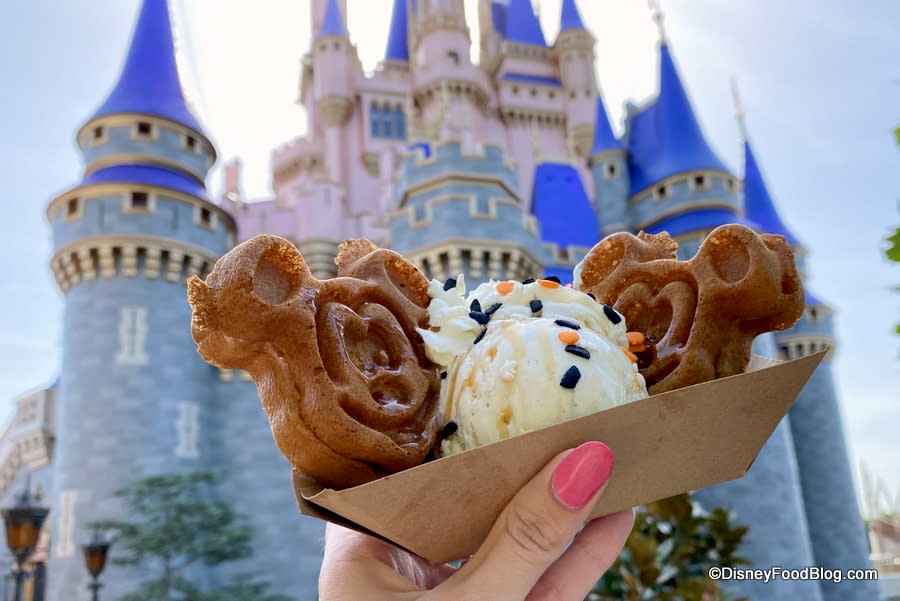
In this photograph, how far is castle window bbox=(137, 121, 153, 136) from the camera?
11.3 metres

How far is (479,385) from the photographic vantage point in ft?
4.65

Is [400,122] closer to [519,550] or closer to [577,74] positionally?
[577,74]

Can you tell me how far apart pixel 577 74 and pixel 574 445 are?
78.8ft

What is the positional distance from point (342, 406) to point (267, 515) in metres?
10.2

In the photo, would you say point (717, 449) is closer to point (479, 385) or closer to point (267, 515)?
point (479, 385)

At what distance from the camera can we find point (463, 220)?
34.0 feet

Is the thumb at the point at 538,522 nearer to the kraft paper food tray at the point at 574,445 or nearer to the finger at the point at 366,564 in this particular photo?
the kraft paper food tray at the point at 574,445

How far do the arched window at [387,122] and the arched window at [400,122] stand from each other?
162 mm

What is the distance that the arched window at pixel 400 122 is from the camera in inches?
843

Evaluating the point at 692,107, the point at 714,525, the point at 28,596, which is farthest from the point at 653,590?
the point at 28,596

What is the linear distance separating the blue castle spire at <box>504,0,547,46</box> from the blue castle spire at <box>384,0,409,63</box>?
3.85m

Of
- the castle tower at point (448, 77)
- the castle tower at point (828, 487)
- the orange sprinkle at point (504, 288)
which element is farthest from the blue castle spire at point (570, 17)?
the orange sprinkle at point (504, 288)

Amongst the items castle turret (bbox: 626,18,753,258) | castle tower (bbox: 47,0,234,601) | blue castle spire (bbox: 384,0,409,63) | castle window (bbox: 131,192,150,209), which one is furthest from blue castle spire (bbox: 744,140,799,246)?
castle window (bbox: 131,192,150,209)

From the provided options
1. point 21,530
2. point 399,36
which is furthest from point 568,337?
point 399,36
